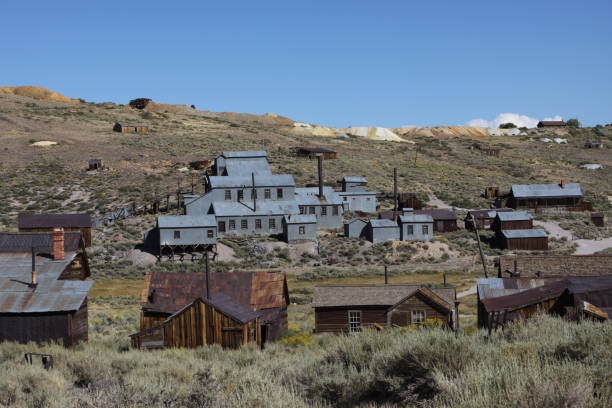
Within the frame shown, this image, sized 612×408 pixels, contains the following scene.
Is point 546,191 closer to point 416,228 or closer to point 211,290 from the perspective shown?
point 416,228

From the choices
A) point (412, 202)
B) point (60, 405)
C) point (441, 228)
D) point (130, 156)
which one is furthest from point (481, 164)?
point (60, 405)

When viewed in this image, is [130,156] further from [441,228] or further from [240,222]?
[441,228]

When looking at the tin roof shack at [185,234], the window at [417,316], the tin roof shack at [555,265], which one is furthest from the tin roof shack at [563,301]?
the tin roof shack at [185,234]

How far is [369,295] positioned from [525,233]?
35.0m

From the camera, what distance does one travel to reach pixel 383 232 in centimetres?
5941

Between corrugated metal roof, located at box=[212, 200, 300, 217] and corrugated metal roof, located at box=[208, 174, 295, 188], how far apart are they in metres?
1.67

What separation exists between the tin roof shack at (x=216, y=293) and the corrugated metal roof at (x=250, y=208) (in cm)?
3313

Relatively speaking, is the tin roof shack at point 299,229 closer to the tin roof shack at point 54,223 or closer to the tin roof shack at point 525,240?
the tin roof shack at point 54,223

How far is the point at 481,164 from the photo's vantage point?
348 ft

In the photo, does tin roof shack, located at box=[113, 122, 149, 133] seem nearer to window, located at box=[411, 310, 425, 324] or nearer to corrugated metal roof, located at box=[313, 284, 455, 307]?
corrugated metal roof, located at box=[313, 284, 455, 307]

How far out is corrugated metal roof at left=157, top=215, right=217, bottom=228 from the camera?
182ft

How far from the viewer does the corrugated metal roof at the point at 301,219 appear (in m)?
58.8

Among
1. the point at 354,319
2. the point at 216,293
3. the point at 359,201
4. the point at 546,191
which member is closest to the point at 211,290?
the point at 216,293

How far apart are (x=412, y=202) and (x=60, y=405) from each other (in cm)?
6366
